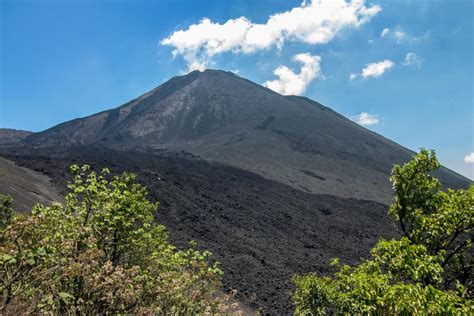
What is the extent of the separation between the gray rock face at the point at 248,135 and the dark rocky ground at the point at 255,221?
8.70m

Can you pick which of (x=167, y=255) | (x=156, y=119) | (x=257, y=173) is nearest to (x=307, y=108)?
(x=156, y=119)

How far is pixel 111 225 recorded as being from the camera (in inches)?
223

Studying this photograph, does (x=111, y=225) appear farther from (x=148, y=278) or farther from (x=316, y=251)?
(x=316, y=251)

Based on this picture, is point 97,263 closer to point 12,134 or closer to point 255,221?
point 255,221

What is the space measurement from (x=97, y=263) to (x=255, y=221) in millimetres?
27068

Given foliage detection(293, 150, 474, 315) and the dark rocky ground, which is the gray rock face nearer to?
the dark rocky ground

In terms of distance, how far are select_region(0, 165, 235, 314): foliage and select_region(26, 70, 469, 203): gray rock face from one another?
143ft

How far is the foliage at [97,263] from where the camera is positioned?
3794 millimetres

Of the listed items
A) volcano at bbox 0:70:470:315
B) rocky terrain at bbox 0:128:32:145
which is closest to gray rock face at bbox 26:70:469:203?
volcano at bbox 0:70:470:315

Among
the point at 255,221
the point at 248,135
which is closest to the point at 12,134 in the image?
the point at 248,135

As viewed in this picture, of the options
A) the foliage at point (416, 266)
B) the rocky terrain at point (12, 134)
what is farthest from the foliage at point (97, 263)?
the rocky terrain at point (12, 134)

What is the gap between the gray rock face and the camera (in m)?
57.4

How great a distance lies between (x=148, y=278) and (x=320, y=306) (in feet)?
18.0

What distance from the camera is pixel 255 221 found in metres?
30.6
